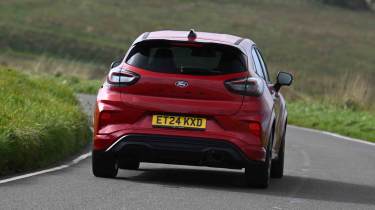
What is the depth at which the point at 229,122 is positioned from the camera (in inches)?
528

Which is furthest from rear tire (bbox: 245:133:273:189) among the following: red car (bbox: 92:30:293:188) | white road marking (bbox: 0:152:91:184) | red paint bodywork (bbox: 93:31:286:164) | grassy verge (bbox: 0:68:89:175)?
grassy verge (bbox: 0:68:89:175)

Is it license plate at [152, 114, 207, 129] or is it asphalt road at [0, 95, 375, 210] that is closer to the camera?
asphalt road at [0, 95, 375, 210]

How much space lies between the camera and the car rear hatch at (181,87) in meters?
13.4

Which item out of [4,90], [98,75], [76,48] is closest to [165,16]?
[76,48]

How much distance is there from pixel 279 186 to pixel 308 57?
54559 millimetres

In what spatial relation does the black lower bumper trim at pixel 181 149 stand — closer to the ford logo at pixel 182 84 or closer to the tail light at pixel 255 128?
the tail light at pixel 255 128

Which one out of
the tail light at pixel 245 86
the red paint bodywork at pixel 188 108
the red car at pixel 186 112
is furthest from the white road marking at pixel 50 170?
the tail light at pixel 245 86

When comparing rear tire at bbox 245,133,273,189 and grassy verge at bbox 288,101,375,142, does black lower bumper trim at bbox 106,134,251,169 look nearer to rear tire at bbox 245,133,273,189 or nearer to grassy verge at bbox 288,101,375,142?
rear tire at bbox 245,133,273,189

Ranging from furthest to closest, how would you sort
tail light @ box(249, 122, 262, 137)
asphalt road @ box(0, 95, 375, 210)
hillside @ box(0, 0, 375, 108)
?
hillside @ box(0, 0, 375, 108) → tail light @ box(249, 122, 262, 137) → asphalt road @ box(0, 95, 375, 210)

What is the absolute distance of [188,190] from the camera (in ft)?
43.5

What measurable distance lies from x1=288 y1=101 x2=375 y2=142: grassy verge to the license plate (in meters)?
13.2

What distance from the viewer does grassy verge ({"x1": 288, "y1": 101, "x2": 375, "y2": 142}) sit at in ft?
92.9

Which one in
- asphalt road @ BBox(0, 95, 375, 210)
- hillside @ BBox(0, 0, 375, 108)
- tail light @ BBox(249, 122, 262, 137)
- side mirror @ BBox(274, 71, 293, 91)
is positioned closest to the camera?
asphalt road @ BBox(0, 95, 375, 210)

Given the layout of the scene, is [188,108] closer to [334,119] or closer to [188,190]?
[188,190]
